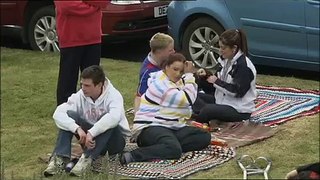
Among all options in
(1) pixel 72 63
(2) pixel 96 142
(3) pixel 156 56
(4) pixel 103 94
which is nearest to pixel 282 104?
(3) pixel 156 56

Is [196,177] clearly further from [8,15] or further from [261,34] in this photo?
[8,15]

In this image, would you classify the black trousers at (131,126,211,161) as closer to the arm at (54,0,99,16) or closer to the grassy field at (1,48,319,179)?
the grassy field at (1,48,319,179)

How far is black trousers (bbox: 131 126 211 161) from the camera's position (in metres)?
5.84

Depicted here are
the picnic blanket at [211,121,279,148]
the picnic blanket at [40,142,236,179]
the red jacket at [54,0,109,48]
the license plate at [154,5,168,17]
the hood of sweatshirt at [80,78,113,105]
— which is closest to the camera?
the picnic blanket at [40,142,236,179]

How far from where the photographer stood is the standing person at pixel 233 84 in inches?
263

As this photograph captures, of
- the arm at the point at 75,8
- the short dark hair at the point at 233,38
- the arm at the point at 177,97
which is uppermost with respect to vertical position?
the arm at the point at 75,8

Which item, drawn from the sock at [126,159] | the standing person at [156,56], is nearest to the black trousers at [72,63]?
the standing person at [156,56]

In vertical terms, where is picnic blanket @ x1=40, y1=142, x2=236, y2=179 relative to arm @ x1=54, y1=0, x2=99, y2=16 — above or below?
below

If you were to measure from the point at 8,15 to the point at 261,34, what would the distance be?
4254 mm

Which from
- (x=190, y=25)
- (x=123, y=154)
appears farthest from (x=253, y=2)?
(x=123, y=154)

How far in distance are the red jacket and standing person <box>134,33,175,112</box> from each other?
53 centimetres

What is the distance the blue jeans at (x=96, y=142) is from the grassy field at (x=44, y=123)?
30cm

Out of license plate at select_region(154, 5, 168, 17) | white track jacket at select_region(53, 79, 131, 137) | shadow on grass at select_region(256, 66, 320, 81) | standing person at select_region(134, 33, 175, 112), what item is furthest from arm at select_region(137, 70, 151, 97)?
license plate at select_region(154, 5, 168, 17)

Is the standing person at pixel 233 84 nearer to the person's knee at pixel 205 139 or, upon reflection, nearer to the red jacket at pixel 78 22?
the person's knee at pixel 205 139
